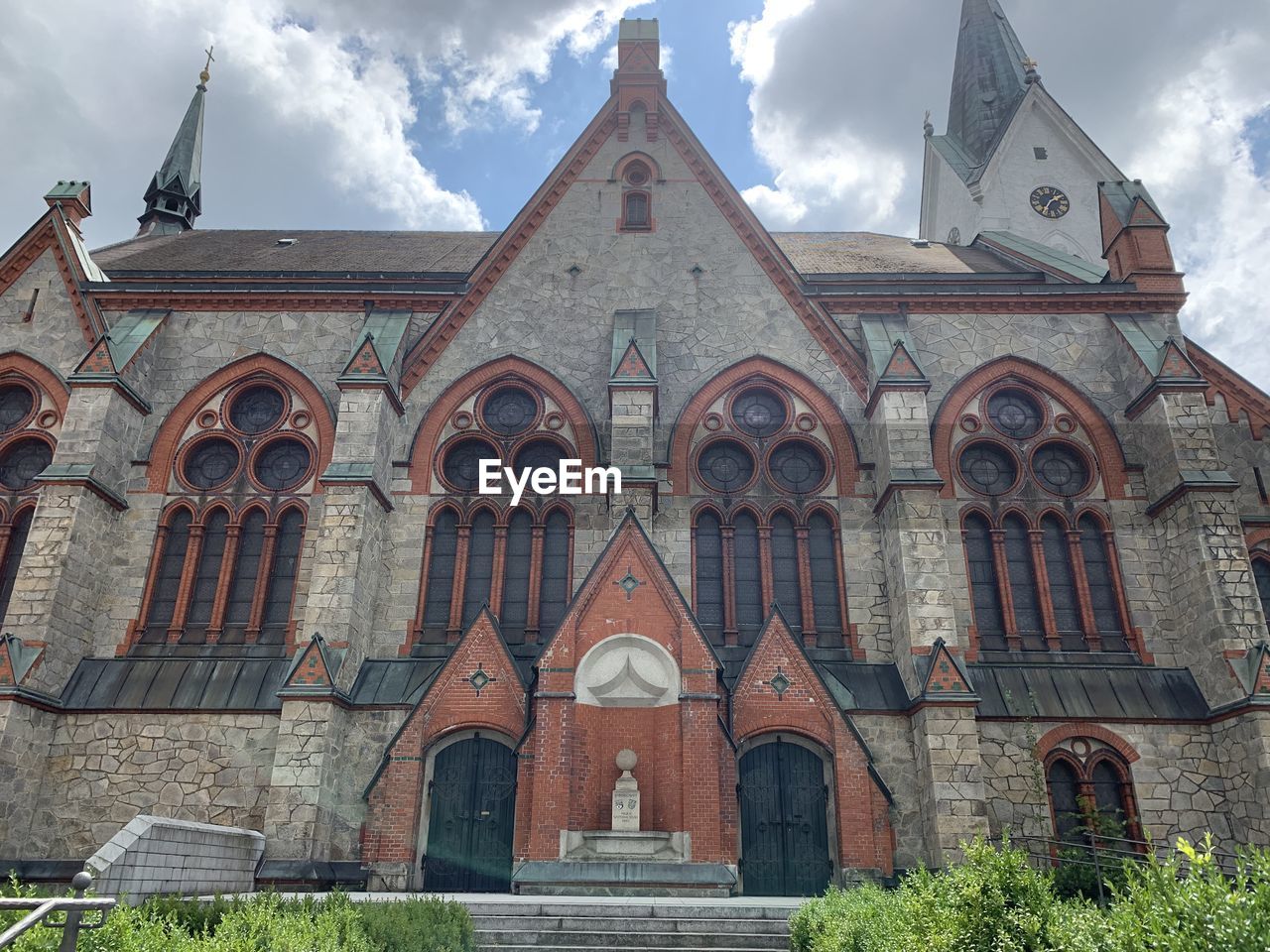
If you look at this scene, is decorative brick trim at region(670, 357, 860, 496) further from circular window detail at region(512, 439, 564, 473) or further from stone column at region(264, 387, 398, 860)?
stone column at region(264, 387, 398, 860)

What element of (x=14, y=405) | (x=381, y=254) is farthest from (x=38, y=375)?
(x=381, y=254)

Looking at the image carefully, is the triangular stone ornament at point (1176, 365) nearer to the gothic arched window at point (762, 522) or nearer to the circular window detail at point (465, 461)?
the gothic arched window at point (762, 522)

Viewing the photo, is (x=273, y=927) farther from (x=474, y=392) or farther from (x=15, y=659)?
(x=474, y=392)

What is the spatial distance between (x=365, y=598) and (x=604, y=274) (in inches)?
368

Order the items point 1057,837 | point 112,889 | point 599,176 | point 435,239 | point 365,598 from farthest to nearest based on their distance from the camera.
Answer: point 435,239 < point 599,176 < point 365,598 < point 1057,837 < point 112,889

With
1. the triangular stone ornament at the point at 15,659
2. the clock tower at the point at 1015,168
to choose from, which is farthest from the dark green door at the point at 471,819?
the clock tower at the point at 1015,168

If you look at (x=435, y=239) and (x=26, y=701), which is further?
(x=435, y=239)

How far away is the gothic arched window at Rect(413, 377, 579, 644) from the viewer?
62.7 ft

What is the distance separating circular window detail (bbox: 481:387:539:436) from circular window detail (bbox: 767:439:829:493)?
5.52 metres

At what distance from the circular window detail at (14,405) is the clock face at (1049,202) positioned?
30.7 m

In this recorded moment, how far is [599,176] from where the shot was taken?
76.1 ft

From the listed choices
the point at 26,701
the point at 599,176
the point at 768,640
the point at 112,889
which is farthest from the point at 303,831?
the point at 599,176

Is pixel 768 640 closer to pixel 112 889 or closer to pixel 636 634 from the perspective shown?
pixel 636 634

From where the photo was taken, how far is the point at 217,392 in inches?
840
